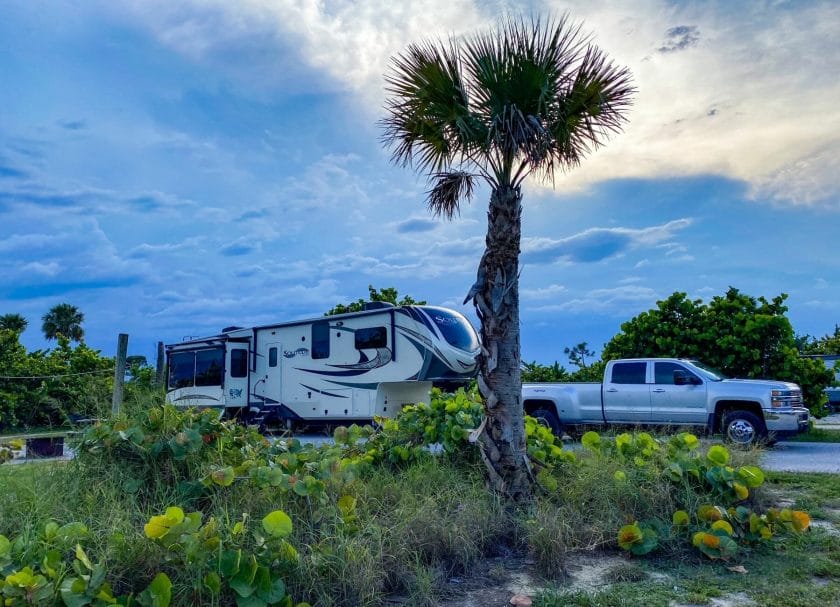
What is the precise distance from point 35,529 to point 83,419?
74.3 inches

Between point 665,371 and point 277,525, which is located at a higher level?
point 665,371

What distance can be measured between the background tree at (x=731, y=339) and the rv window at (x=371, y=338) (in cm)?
612

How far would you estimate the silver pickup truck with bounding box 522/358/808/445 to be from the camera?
38.8ft

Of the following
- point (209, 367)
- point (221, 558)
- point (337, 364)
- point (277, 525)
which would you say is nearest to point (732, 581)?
point (277, 525)

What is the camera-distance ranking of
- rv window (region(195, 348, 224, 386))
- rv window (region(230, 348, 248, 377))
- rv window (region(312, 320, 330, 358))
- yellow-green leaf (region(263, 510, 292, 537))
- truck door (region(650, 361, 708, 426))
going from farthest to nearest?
1. rv window (region(195, 348, 224, 386))
2. rv window (region(230, 348, 248, 377))
3. rv window (region(312, 320, 330, 358))
4. truck door (region(650, 361, 708, 426))
5. yellow-green leaf (region(263, 510, 292, 537))

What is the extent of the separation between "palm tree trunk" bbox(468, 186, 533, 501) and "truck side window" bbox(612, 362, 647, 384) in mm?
7924

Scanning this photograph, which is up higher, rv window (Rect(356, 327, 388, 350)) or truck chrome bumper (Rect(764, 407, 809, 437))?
rv window (Rect(356, 327, 388, 350))

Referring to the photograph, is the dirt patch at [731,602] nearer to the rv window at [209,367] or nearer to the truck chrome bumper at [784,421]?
the truck chrome bumper at [784,421]

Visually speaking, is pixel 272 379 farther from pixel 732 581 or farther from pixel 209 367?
pixel 732 581

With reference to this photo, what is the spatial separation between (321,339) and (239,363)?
2.83m

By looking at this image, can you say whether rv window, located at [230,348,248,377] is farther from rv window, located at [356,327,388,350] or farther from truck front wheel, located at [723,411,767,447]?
truck front wheel, located at [723,411,767,447]

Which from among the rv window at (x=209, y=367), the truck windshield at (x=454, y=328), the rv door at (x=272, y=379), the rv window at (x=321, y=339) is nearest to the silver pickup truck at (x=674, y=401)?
the truck windshield at (x=454, y=328)

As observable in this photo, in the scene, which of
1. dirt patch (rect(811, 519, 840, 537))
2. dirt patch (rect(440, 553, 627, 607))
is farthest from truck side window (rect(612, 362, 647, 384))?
dirt patch (rect(440, 553, 627, 607))

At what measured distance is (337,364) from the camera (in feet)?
51.4
